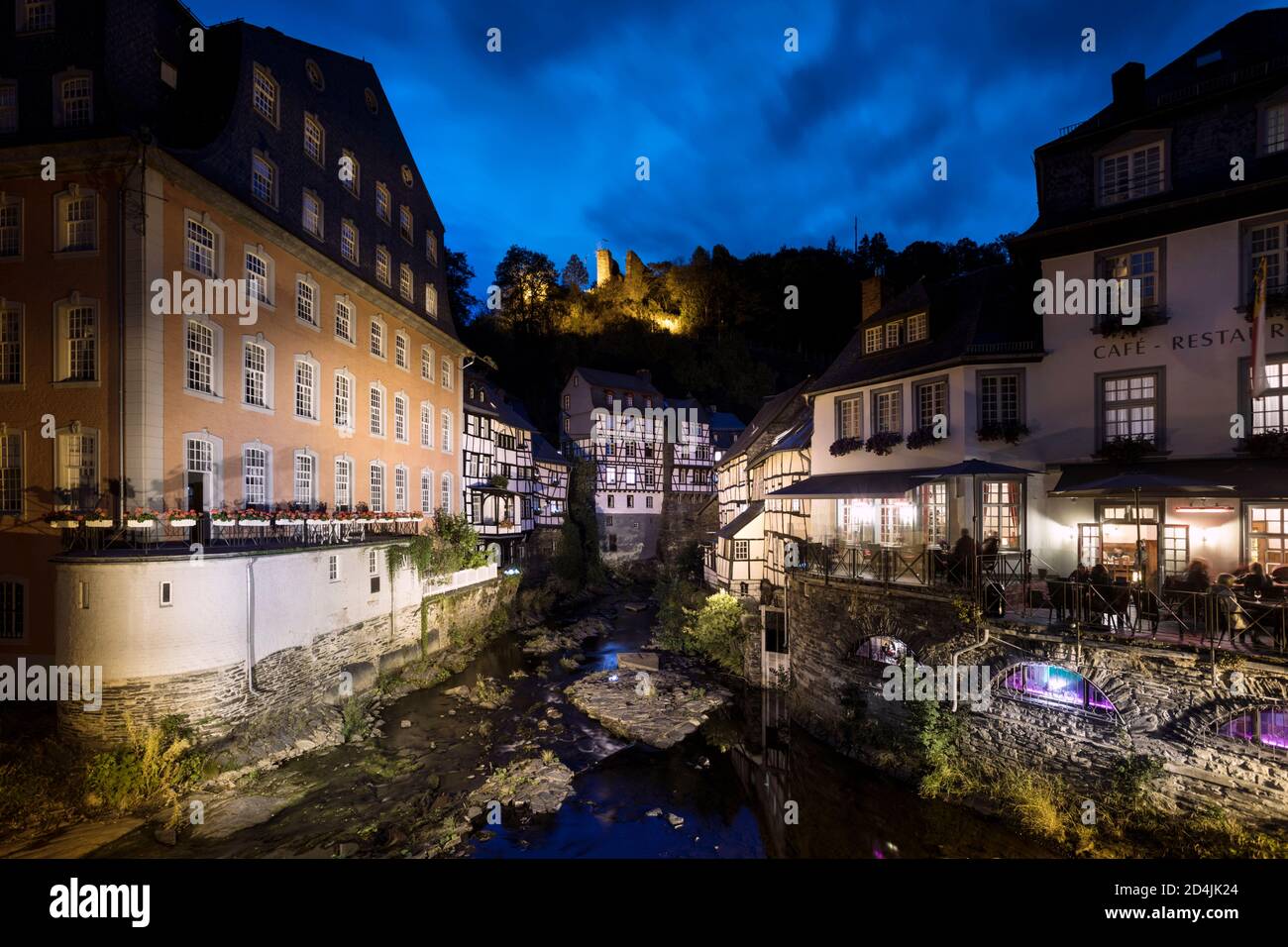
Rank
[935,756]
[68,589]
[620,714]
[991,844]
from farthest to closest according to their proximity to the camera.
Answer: [620,714], [935,756], [68,589], [991,844]

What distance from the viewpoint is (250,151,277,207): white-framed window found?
17469mm

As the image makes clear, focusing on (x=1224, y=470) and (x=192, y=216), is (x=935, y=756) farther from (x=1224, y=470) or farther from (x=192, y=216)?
(x=192, y=216)

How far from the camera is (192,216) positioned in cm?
1508

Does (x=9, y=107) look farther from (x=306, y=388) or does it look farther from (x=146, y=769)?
(x=146, y=769)

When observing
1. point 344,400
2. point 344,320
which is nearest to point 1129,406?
point 344,400

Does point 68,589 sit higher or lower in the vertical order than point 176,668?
higher

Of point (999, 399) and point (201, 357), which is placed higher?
point (201, 357)

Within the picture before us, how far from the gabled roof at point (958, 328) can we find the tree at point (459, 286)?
5063 cm

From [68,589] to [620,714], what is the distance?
14.4m

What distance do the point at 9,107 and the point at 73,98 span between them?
1921mm

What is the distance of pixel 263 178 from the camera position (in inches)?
709

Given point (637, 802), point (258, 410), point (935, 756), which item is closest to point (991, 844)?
point (935, 756)

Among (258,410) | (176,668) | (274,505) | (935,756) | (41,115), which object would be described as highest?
(41,115)

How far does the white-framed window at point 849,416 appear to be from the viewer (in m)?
19.3
